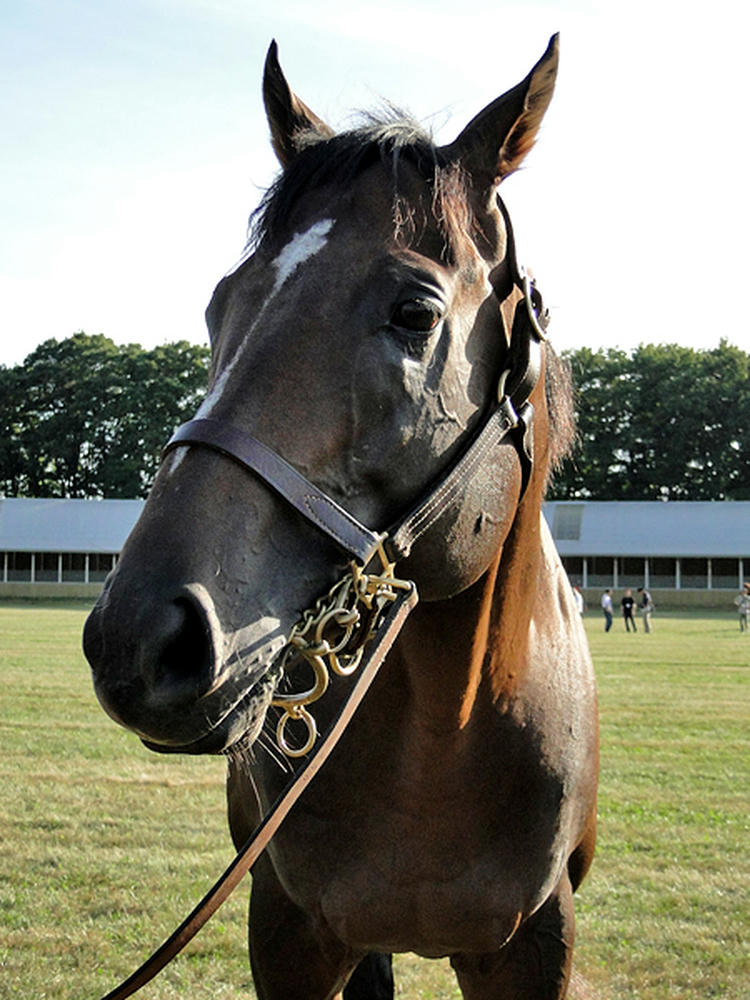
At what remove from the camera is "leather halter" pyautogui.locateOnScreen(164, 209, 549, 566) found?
5.70 ft

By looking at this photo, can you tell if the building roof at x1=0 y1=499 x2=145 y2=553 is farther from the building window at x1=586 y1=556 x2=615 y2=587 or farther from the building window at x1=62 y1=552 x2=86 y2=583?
the building window at x1=586 y1=556 x2=615 y2=587

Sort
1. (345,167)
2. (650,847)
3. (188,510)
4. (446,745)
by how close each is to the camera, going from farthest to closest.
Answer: (650,847)
(446,745)
(345,167)
(188,510)

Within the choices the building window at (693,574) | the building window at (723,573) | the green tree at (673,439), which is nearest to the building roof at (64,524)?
the green tree at (673,439)

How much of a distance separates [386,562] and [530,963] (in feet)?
5.55

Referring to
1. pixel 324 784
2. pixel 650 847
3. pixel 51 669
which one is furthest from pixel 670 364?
pixel 324 784

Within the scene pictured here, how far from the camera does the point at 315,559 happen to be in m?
1.79

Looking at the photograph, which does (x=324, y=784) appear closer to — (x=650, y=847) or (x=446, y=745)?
(x=446, y=745)

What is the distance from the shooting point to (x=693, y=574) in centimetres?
4969

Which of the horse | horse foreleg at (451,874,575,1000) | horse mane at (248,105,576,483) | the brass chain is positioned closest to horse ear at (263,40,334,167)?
the horse

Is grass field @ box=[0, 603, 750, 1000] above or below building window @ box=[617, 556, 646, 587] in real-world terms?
above

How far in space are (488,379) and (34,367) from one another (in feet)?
231

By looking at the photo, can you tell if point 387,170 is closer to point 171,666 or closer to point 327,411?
point 327,411

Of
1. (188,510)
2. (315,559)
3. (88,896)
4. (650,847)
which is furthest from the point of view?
(650,847)

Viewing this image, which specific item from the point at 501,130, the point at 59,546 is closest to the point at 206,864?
the point at 501,130
